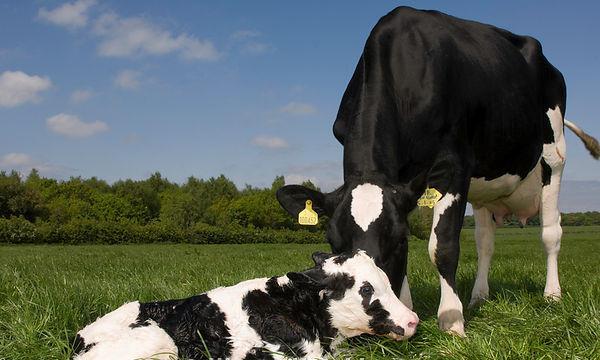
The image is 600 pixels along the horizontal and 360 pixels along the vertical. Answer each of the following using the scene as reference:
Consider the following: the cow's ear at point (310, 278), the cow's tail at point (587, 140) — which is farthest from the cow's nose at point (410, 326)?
the cow's tail at point (587, 140)

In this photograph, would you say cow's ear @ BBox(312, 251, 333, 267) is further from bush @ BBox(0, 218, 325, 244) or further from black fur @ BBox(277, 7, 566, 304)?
bush @ BBox(0, 218, 325, 244)

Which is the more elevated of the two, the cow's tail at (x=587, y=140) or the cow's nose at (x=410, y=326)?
the cow's tail at (x=587, y=140)

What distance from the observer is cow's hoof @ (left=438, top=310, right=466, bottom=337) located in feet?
18.6

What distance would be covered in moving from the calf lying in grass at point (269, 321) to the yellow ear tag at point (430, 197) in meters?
1.33

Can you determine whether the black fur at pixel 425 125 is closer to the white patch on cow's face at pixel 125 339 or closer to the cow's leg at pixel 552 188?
the cow's leg at pixel 552 188

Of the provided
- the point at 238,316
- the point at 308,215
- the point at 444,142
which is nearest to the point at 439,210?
the point at 444,142

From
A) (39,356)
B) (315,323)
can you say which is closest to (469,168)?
(315,323)

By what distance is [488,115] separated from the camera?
23.2ft

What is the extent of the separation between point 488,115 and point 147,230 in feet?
157

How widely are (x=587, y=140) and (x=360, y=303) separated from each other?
24.5ft

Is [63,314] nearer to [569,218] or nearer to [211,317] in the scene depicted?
[211,317]

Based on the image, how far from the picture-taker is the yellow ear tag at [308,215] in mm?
5820

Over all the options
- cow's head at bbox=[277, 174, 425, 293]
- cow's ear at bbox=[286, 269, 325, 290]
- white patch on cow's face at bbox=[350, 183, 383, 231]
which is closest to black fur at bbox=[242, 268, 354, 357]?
cow's ear at bbox=[286, 269, 325, 290]

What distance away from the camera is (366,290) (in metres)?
4.23
